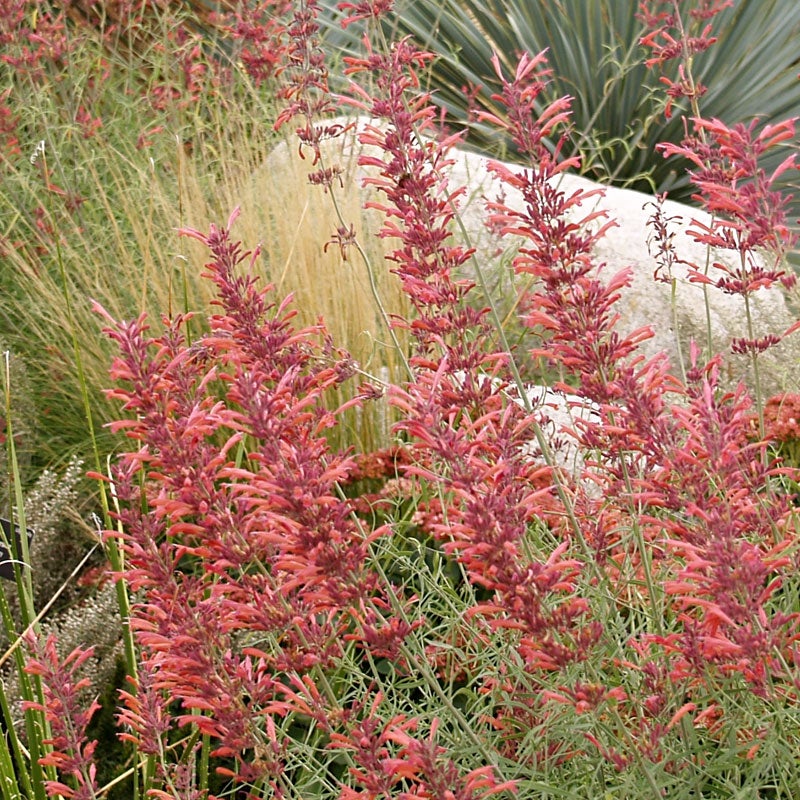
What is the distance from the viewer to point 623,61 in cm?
684

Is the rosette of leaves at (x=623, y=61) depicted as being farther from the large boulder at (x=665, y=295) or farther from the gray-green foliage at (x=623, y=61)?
the large boulder at (x=665, y=295)

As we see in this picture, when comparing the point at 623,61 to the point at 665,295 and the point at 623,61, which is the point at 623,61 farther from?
the point at 665,295

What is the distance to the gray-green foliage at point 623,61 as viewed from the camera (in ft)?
22.9

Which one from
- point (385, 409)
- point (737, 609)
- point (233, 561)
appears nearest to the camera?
point (737, 609)

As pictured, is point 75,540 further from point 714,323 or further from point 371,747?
point 371,747

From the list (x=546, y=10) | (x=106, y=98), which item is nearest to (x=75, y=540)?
(x=106, y=98)

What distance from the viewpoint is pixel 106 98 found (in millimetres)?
7254

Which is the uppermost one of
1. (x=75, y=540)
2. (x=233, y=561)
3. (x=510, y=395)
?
(x=510, y=395)

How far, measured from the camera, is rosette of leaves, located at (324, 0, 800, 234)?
6.96 m

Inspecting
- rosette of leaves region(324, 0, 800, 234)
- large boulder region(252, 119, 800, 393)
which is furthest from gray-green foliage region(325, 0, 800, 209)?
large boulder region(252, 119, 800, 393)

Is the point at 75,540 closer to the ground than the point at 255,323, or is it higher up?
closer to the ground

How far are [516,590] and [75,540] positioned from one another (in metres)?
3.05

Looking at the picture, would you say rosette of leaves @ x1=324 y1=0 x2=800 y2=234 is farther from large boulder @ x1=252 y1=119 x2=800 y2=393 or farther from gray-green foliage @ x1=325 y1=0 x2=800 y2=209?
large boulder @ x1=252 y1=119 x2=800 y2=393

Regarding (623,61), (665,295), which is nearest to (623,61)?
(623,61)
